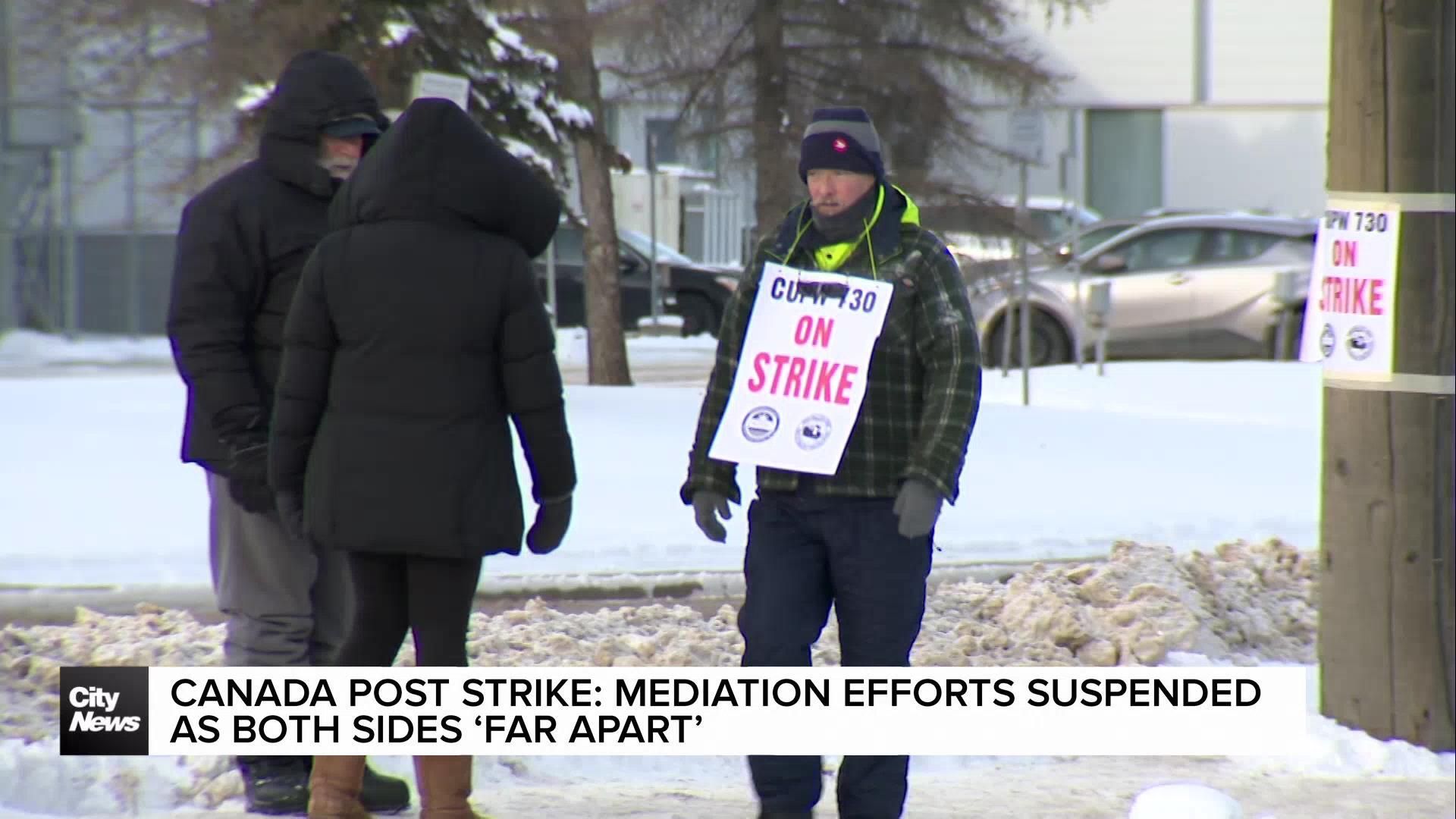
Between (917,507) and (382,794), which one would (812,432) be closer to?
A: (917,507)

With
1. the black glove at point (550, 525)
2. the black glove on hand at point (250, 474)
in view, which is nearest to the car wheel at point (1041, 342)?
the black glove on hand at point (250, 474)

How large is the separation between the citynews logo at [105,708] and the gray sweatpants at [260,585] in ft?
1.03

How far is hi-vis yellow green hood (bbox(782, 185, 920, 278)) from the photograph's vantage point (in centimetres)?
488

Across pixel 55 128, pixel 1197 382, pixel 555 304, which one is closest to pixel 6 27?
pixel 55 128

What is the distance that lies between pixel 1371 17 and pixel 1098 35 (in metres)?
33.6

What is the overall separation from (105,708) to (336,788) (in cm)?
88

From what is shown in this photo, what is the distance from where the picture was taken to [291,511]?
4715mm

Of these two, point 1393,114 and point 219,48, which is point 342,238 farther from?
point 219,48

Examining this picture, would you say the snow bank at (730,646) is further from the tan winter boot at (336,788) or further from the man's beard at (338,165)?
the man's beard at (338,165)

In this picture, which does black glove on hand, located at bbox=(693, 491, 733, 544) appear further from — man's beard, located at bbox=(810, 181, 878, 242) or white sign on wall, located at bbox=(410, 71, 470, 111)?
white sign on wall, located at bbox=(410, 71, 470, 111)

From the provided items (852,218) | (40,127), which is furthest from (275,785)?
(40,127)

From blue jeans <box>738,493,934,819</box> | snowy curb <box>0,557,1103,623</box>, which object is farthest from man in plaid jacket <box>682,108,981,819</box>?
snowy curb <box>0,557,1103,623</box>

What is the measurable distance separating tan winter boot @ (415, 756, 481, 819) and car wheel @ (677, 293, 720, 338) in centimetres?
2088

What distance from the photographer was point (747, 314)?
5055mm
